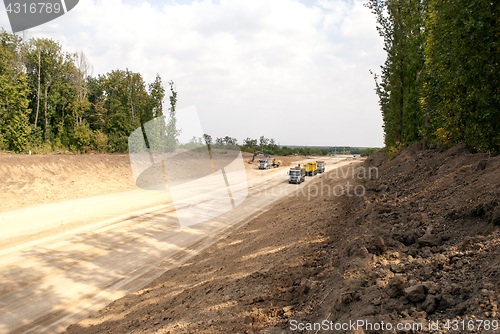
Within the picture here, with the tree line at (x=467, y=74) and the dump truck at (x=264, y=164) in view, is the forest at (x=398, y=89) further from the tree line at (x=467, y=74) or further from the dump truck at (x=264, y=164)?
the dump truck at (x=264, y=164)

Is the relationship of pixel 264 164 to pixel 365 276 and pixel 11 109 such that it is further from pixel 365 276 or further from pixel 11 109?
pixel 365 276

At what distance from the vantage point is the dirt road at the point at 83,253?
7.88m

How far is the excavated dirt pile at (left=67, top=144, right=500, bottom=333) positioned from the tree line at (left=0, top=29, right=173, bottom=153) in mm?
27865

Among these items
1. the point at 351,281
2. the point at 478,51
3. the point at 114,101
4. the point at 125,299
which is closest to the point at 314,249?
the point at 351,281

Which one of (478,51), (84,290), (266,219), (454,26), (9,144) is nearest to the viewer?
(84,290)

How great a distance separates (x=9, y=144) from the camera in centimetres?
3114

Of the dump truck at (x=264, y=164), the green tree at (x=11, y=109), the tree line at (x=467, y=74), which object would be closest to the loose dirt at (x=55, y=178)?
the green tree at (x=11, y=109)

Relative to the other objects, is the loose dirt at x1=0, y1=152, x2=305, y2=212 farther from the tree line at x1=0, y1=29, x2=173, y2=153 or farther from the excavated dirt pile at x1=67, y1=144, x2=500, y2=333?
the excavated dirt pile at x1=67, y1=144, x2=500, y2=333

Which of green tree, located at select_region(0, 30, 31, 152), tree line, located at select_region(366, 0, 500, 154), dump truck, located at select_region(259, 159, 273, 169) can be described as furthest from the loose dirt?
tree line, located at select_region(366, 0, 500, 154)

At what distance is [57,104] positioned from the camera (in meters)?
44.6

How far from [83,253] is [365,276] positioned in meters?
11.9

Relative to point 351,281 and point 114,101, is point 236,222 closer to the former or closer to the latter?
point 351,281

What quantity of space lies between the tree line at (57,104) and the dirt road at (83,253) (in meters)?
18.2

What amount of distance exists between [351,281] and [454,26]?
446 inches
